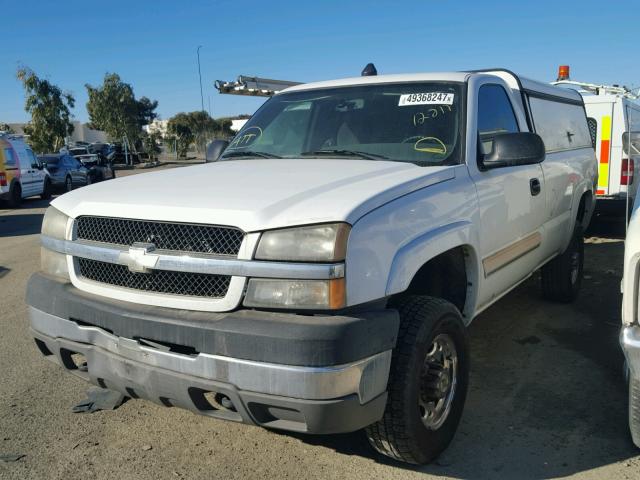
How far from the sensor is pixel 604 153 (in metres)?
9.18

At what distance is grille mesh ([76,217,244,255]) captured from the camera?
256 cm

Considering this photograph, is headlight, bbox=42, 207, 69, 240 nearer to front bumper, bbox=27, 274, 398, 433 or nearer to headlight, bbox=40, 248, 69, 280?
headlight, bbox=40, 248, 69, 280

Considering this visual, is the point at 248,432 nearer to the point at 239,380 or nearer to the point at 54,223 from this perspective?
the point at 239,380

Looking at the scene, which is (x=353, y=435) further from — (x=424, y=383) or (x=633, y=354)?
(x=633, y=354)

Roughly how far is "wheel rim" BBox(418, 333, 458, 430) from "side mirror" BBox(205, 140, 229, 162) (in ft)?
7.60

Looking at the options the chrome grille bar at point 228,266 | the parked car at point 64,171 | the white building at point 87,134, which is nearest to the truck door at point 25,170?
the parked car at point 64,171

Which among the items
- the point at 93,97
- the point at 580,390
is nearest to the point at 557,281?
the point at 580,390

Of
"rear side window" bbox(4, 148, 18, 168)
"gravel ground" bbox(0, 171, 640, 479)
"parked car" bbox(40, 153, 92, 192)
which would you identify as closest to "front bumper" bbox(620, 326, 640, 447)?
"gravel ground" bbox(0, 171, 640, 479)

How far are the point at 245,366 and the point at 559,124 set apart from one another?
423 centimetres

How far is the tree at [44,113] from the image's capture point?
35906 millimetres

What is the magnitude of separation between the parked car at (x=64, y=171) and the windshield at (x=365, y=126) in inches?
704

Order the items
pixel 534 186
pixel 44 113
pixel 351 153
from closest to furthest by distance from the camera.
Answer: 1. pixel 351 153
2. pixel 534 186
3. pixel 44 113

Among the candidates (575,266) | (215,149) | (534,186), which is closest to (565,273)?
(575,266)

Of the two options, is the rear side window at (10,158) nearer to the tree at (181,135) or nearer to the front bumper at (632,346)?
the front bumper at (632,346)
